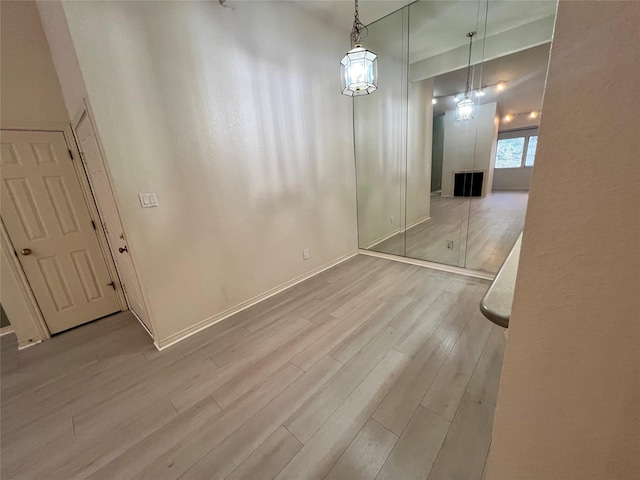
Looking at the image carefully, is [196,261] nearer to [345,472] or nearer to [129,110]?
[129,110]

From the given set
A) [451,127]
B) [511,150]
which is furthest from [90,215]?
[511,150]

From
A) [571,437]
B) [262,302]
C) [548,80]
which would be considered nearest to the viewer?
[548,80]

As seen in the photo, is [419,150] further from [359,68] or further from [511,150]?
[359,68]

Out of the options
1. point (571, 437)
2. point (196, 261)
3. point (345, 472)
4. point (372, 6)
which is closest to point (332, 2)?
point (372, 6)

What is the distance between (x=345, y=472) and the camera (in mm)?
1107

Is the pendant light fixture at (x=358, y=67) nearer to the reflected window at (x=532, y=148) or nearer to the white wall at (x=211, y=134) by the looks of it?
the white wall at (x=211, y=134)

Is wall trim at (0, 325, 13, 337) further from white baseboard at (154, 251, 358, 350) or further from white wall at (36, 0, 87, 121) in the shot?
white wall at (36, 0, 87, 121)

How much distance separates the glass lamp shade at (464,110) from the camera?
2.81 meters

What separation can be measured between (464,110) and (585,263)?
325 centimetres

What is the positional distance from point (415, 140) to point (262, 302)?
3192 millimetres

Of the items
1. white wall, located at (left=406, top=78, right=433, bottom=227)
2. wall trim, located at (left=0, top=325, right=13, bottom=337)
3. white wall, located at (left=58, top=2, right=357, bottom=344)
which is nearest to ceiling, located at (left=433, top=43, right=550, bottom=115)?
white wall, located at (left=406, top=78, right=433, bottom=227)

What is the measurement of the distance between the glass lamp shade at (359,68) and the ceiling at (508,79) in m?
1.56

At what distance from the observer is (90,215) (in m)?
2.55

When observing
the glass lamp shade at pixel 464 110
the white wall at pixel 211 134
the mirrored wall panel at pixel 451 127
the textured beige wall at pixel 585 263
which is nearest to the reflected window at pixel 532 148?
the textured beige wall at pixel 585 263
